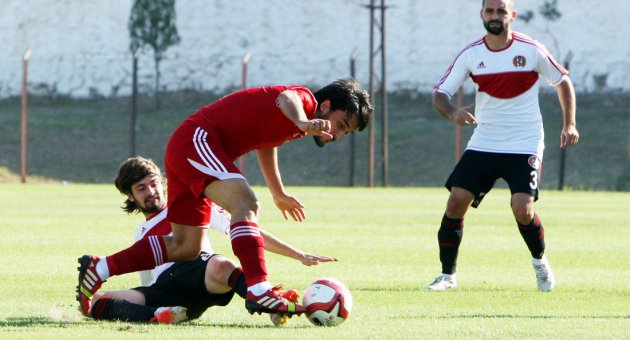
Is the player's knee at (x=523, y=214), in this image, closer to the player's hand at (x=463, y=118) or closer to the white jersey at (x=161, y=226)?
the player's hand at (x=463, y=118)

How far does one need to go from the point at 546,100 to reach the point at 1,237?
84.3ft

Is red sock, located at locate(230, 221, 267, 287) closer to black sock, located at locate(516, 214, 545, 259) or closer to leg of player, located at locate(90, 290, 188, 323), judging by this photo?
leg of player, located at locate(90, 290, 188, 323)

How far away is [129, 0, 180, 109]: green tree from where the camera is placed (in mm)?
40344

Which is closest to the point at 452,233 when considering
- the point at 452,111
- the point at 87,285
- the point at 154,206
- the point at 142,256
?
the point at 452,111

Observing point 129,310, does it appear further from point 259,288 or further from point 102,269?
point 259,288

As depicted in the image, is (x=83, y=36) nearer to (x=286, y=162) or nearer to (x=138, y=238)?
(x=286, y=162)

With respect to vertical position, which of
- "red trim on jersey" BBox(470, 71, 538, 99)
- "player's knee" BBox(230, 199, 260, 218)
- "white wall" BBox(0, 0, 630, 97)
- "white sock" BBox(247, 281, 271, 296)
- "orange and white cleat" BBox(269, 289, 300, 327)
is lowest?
"white wall" BBox(0, 0, 630, 97)

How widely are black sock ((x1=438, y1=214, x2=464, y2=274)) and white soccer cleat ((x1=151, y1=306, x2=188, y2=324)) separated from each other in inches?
108

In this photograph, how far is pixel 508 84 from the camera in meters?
9.28

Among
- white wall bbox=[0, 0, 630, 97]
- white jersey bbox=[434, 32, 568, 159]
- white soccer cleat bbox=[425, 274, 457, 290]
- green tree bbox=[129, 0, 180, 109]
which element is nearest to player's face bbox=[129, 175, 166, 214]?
white soccer cleat bbox=[425, 274, 457, 290]

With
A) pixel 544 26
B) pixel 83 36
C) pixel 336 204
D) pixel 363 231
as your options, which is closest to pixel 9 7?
pixel 83 36

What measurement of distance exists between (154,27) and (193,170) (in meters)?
34.3

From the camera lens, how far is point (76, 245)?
489 inches

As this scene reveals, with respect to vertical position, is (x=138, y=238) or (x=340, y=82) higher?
(x=340, y=82)
